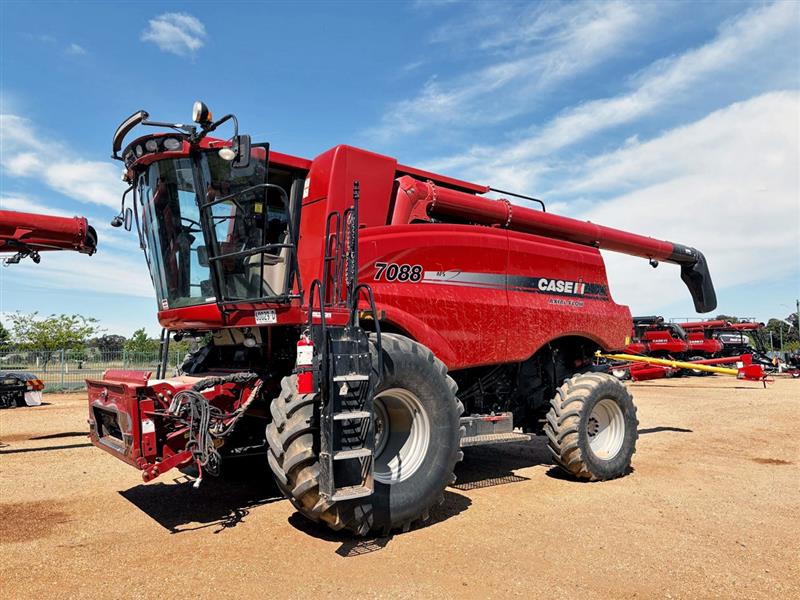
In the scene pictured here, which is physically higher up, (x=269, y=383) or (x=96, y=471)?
(x=269, y=383)

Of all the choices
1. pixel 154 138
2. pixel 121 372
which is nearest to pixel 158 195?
pixel 154 138

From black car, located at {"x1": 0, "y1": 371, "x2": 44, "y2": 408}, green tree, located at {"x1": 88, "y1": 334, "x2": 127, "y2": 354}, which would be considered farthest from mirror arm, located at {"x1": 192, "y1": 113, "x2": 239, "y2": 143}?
green tree, located at {"x1": 88, "y1": 334, "x2": 127, "y2": 354}

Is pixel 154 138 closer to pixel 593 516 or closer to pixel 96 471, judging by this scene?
pixel 96 471

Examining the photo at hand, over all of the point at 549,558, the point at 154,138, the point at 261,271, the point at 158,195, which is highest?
the point at 154,138

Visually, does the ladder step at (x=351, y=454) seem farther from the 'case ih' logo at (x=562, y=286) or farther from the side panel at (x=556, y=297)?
the 'case ih' logo at (x=562, y=286)

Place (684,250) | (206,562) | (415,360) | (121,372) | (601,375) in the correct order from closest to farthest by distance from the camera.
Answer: (206,562)
(415,360)
(121,372)
(601,375)
(684,250)

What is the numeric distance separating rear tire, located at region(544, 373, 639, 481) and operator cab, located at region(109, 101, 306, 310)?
3.46 m

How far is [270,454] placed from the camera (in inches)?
176

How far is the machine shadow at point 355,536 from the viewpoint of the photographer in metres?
4.46

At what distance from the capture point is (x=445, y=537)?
476 centimetres

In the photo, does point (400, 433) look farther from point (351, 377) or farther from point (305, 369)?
point (305, 369)

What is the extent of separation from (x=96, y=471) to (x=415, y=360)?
4736 millimetres

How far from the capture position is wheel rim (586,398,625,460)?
7.30m

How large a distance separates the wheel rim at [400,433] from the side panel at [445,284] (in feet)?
2.69
